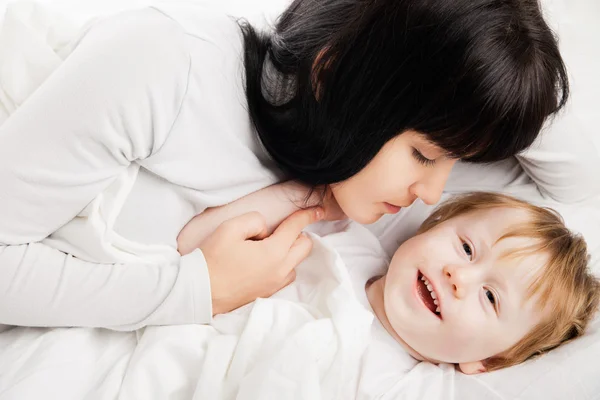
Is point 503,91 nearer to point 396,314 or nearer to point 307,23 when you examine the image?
point 307,23

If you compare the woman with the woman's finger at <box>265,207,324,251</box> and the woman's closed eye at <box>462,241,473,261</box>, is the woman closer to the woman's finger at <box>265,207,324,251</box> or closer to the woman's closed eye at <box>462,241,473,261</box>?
the woman's finger at <box>265,207,324,251</box>

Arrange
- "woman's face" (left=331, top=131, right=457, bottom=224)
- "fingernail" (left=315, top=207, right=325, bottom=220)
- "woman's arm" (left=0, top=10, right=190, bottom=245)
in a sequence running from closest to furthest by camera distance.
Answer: "woman's arm" (left=0, top=10, right=190, bottom=245) < "woman's face" (left=331, top=131, right=457, bottom=224) < "fingernail" (left=315, top=207, right=325, bottom=220)

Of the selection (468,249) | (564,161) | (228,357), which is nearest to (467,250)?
(468,249)

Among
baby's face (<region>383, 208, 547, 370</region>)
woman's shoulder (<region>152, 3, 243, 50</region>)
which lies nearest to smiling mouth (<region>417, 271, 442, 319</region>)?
baby's face (<region>383, 208, 547, 370</region>)

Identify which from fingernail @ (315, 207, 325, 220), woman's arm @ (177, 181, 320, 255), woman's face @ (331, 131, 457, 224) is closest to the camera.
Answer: woman's face @ (331, 131, 457, 224)

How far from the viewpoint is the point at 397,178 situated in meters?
0.96

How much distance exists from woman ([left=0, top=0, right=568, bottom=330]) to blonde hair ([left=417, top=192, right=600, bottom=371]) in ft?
0.68

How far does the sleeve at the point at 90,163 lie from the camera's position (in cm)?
82

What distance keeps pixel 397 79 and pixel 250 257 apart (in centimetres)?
36

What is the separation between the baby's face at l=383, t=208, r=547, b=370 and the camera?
1.03 meters

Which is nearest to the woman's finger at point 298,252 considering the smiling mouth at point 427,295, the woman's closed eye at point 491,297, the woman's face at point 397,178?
the woman's face at point 397,178

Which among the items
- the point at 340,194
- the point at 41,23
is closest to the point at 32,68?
the point at 41,23

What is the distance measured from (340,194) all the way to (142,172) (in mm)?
330

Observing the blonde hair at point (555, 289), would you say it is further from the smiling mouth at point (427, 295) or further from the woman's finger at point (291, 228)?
the woman's finger at point (291, 228)
